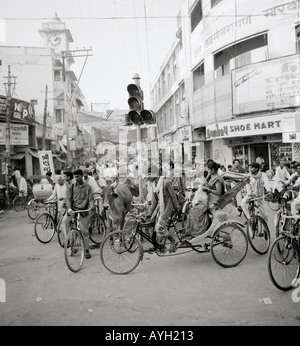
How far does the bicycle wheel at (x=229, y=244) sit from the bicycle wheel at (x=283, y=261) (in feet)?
3.45

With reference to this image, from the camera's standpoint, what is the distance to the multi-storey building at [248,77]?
13758mm

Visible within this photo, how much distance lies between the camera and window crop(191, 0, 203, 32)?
2019 centimetres

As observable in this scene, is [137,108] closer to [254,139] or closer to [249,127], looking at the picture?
[249,127]

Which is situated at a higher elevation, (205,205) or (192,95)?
(192,95)

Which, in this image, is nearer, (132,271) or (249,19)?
(132,271)

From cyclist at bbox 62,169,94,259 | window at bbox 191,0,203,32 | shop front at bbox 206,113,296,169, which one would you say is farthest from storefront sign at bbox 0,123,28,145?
cyclist at bbox 62,169,94,259

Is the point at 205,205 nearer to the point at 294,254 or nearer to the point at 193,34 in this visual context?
the point at 294,254

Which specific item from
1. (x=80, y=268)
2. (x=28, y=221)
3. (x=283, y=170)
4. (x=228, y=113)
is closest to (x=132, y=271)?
(x=80, y=268)

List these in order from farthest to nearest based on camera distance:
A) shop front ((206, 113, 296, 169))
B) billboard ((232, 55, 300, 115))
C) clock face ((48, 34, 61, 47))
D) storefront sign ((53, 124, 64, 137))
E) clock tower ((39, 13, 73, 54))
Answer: clock face ((48, 34, 61, 47))
clock tower ((39, 13, 73, 54))
storefront sign ((53, 124, 64, 137))
shop front ((206, 113, 296, 169))
billboard ((232, 55, 300, 115))

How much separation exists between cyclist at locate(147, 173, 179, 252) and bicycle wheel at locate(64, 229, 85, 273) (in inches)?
51.3

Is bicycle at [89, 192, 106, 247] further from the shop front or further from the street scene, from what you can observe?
the shop front

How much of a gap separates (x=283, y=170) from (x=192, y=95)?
453 inches

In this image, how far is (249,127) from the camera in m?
14.6
